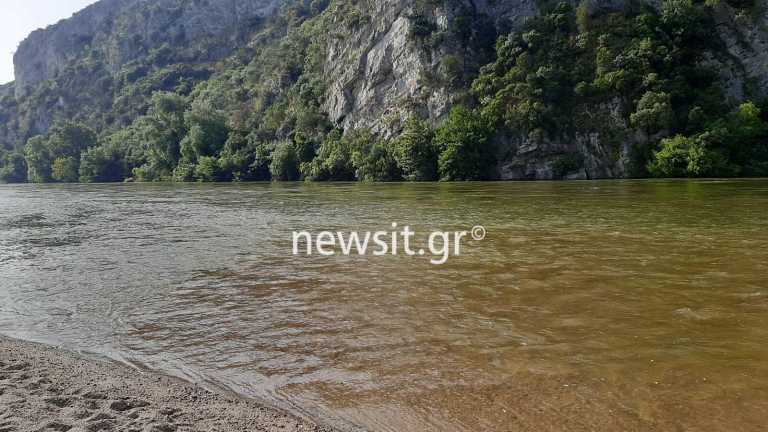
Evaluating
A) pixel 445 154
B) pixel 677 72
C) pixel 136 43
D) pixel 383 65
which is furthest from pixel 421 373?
pixel 136 43

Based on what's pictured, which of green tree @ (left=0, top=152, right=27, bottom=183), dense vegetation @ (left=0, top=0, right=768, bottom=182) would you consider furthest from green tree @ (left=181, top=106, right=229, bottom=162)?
green tree @ (left=0, top=152, right=27, bottom=183)

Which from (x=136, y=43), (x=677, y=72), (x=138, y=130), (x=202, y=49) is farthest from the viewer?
(x=136, y=43)

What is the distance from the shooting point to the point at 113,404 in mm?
4129

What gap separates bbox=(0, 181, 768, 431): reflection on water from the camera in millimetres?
4227

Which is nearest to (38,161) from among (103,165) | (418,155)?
(103,165)

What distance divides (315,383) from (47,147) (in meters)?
145

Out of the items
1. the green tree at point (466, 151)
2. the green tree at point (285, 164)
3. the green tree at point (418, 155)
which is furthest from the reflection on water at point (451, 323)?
the green tree at point (285, 164)

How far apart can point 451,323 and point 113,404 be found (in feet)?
12.9

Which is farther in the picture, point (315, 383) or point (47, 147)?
point (47, 147)

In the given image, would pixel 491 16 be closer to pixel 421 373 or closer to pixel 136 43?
pixel 421 373

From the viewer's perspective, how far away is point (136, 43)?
187625mm

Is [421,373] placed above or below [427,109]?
below

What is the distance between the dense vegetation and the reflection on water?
43.6 meters

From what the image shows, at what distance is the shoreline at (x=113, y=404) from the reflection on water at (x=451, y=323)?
0.33m
